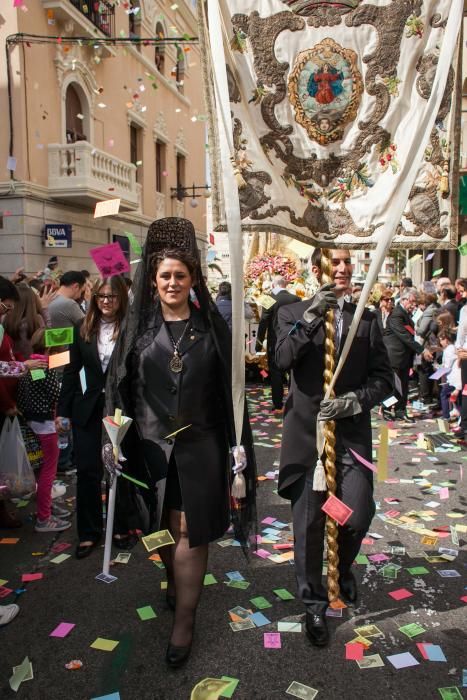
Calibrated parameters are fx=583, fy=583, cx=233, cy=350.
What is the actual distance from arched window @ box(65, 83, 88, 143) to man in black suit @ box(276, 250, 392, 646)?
14.7 metres

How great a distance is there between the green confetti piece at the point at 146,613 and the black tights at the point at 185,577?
38cm

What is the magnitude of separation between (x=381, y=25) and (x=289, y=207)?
90cm

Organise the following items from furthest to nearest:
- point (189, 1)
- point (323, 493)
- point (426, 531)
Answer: point (189, 1) < point (426, 531) < point (323, 493)

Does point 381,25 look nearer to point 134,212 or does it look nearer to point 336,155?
point 336,155

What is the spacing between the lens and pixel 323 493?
3.04 meters

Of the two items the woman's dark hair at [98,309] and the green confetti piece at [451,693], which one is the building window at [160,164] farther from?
the green confetti piece at [451,693]

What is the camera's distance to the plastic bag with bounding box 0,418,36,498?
398 centimetres

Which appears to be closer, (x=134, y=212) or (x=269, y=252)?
(x=269, y=252)

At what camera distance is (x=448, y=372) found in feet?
24.5

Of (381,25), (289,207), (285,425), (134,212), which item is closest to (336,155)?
(289,207)

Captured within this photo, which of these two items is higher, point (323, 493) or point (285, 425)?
point (285, 425)

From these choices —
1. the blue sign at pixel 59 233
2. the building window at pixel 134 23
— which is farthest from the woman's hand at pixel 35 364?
the building window at pixel 134 23

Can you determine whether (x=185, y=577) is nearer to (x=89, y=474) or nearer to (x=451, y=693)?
(x=451, y=693)

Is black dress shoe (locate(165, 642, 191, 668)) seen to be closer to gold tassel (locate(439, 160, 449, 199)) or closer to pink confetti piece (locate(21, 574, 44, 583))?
pink confetti piece (locate(21, 574, 44, 583))
